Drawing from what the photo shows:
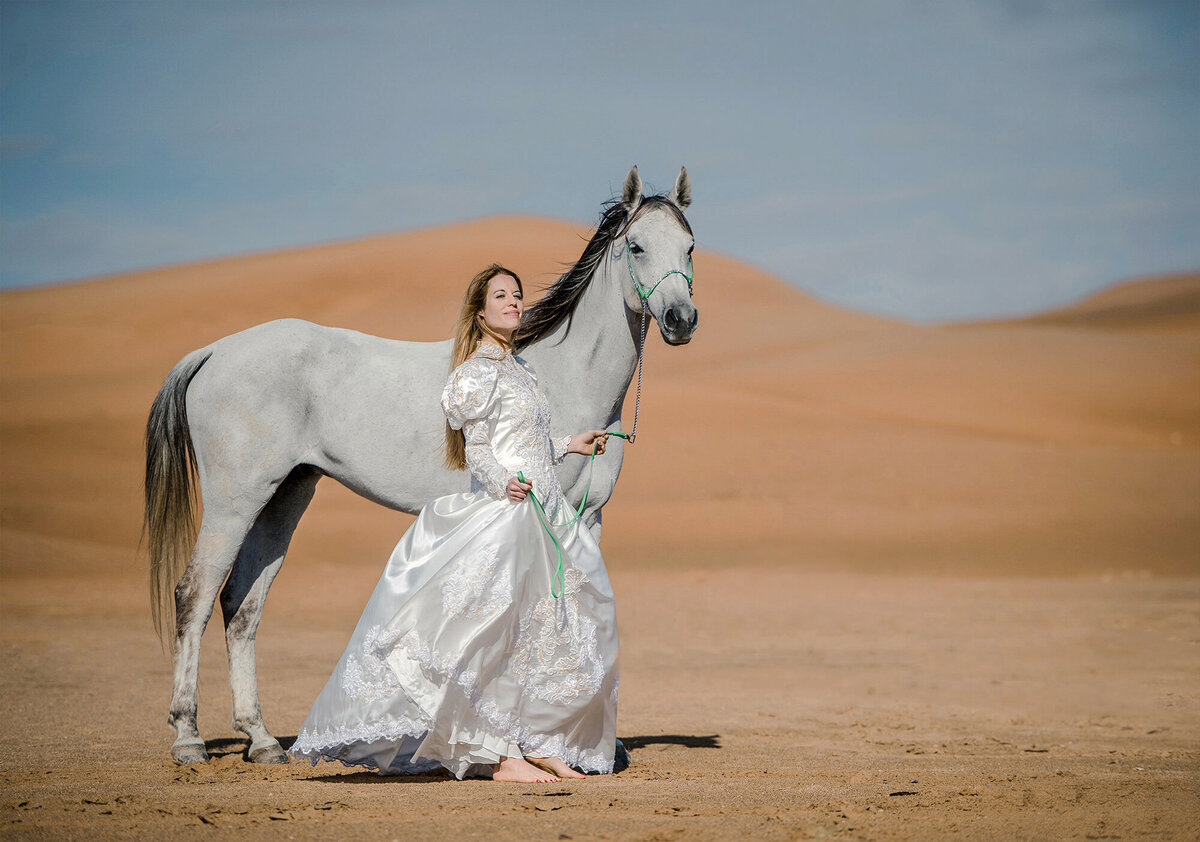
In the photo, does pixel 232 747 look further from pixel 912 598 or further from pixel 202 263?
pixel 202 263

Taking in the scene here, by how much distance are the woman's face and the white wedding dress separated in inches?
4.2

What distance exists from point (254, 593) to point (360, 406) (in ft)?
4.09

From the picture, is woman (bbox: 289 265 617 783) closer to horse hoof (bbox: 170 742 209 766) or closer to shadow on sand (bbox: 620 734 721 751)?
horse hoof (bbox: 170 742 209 766)

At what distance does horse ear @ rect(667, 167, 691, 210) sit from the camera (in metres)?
5.37

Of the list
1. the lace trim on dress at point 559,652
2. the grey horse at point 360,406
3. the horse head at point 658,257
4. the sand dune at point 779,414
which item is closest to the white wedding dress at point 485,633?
the lace trim on dress at point 559,652

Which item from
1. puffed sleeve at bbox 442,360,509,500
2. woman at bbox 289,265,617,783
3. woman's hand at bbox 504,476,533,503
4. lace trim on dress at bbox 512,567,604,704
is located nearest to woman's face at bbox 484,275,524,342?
woman at bbox 289,265,617,783

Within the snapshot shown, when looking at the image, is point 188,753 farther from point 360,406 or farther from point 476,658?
point 360,406

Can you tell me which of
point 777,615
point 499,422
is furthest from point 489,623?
point 777,615

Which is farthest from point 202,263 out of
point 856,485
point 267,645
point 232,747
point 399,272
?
point 232,747

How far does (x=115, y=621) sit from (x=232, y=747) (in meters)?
6.78

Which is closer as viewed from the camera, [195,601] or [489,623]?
[489,623]

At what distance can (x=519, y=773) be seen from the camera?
4.57 m

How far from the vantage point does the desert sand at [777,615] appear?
4.12 metres

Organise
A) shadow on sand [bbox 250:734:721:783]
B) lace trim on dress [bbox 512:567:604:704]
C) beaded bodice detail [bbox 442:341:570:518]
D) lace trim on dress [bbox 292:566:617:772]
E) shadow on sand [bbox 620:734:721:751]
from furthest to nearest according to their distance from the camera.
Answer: shadow on sand [bbox 620:734:721:751] → shadow on sand [bbox 250:734:721:783] → beaded bodice detail [bbox 442:341:570:518] → lace trim on dress [bbox 512:567:604:704] → lace trim on dress [bbox 292:566:617:772]
